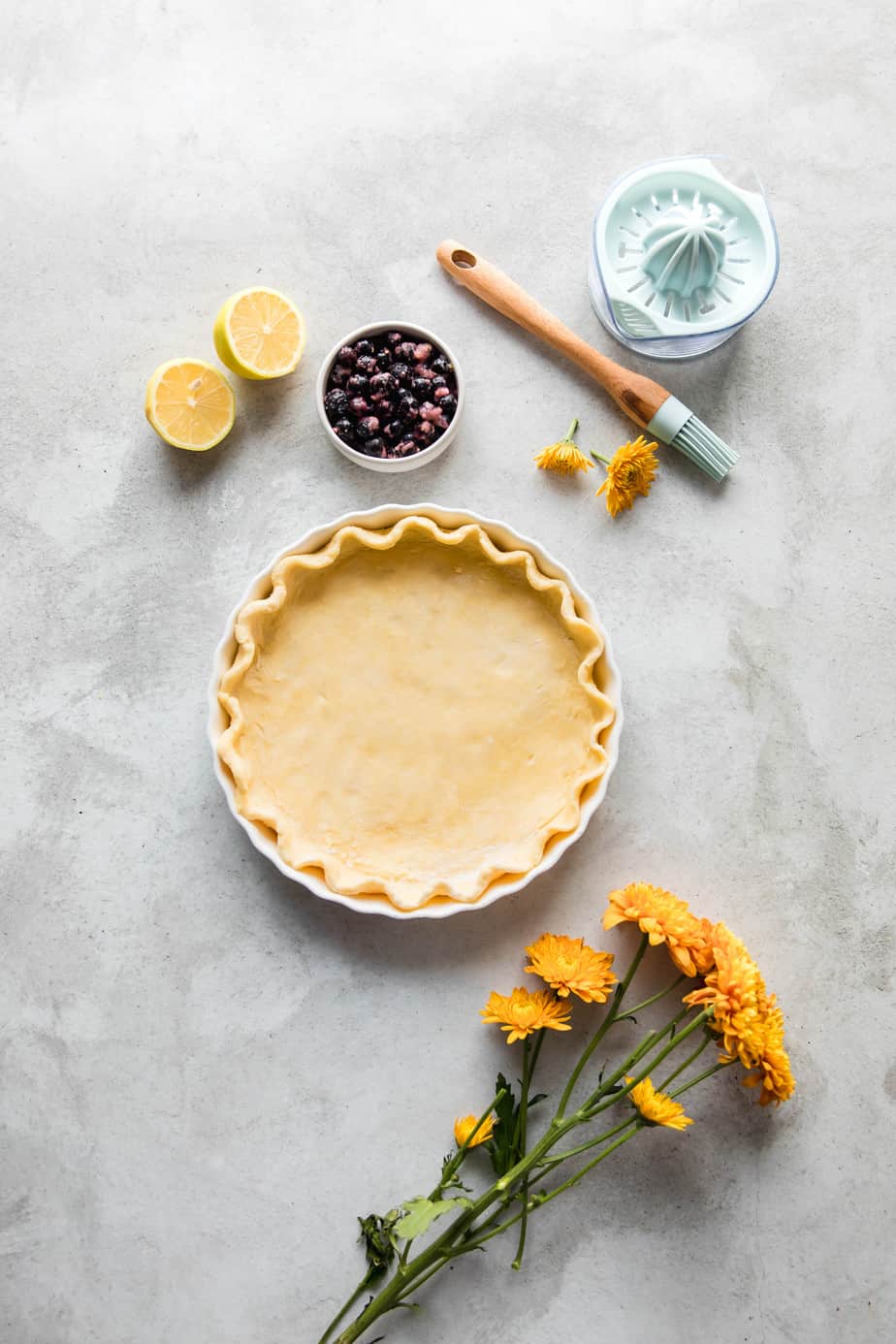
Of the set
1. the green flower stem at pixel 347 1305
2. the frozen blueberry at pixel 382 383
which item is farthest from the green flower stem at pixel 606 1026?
the frozen blueberry at pixel 382 383

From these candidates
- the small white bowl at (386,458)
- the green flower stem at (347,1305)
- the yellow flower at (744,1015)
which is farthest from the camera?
the small white bowl at (386,458)

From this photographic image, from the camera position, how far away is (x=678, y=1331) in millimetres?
2525

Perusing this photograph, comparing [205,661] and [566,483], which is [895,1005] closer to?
[566,483]

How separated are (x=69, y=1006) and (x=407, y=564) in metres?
1.31

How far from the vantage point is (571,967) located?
2.41 metres

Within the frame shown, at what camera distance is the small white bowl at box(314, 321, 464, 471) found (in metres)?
2.50

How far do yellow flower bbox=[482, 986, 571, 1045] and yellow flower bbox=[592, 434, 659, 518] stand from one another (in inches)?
45.5

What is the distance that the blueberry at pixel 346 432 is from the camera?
2.51m

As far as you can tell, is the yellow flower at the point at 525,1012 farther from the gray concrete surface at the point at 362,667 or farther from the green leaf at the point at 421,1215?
the green leaf at the point at 421,1215

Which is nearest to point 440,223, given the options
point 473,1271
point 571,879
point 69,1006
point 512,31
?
point 512,31

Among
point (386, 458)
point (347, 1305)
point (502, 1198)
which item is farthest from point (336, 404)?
point (347, 1305)

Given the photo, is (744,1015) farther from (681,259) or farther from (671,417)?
(681,259)

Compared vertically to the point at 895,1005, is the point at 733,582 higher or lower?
higher

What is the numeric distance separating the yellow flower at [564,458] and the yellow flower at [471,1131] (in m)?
1.50
